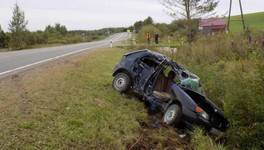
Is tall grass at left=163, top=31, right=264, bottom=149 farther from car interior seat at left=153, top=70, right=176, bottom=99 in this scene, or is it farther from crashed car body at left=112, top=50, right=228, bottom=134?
Result: car interior seat at left=153, top=70, right=176, bottom=99

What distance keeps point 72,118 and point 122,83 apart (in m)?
2.73

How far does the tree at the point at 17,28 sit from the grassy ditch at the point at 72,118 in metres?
33.8

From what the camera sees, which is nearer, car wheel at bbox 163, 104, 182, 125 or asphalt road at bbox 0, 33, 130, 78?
car wheel at bbox 163, 104, 182, 125

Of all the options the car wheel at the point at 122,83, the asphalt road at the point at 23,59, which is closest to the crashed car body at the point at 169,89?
the car wheel at the point at 122,83

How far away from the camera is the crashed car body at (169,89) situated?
4.79m

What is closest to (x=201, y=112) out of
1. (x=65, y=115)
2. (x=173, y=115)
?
(x=173, y=115)

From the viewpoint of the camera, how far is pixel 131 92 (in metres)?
7.44

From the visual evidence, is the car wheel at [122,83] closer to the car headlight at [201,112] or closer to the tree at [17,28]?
the car headlight at [201,112]

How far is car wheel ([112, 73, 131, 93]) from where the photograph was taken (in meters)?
6.96

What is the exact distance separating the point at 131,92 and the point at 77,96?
6.73 ft

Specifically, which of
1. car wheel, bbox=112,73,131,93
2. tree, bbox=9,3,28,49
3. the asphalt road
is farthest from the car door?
tree, bbox=9,3,28,49

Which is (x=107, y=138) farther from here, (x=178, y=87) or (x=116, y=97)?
(x=116, y=97)

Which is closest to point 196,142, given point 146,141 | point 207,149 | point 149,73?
point 207,149

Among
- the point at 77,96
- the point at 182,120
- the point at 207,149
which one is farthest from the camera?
the point at 77,96
